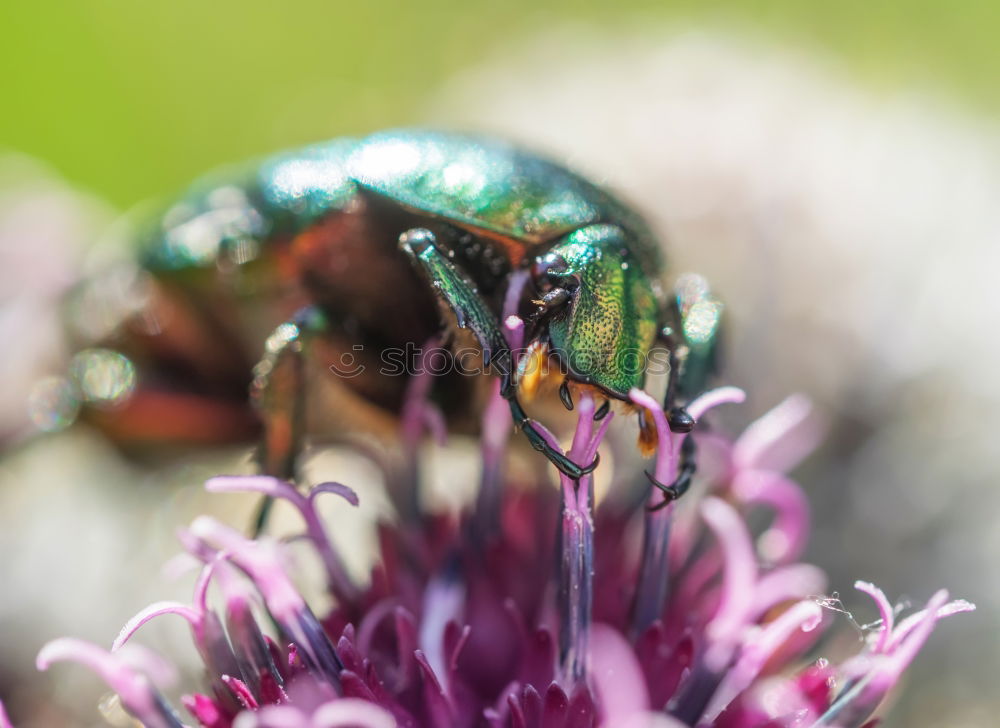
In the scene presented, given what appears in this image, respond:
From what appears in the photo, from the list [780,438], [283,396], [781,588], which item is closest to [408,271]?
[283,396]

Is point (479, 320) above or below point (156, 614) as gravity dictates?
above

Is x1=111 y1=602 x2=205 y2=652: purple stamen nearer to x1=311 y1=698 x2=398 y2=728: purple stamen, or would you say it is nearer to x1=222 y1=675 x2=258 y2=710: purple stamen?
x1=222 y1=675 x2=258 y2=710: purple stamen

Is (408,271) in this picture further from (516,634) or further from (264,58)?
(264,58)

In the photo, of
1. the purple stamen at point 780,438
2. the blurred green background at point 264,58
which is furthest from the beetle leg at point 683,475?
the blurred green background at point 264,58

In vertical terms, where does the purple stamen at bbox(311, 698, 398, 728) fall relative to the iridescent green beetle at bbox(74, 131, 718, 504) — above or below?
below

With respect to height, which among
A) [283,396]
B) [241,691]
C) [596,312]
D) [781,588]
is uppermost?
[596,312]

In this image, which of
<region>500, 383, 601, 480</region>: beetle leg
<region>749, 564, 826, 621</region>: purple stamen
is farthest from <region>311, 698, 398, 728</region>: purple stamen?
<region>749, 564, 826, 621</region>: purple stamen
